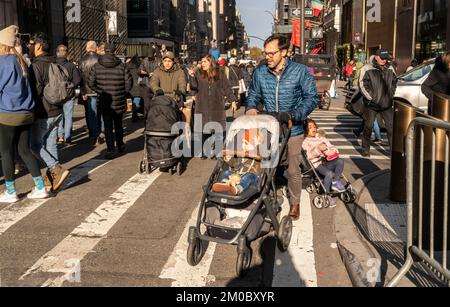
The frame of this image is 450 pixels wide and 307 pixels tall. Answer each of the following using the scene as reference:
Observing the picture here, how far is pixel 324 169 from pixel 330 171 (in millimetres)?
83

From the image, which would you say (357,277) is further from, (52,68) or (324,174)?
(52,68)

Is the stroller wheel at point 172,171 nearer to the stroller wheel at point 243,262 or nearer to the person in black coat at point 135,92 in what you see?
the stroller wheel at point 243,262

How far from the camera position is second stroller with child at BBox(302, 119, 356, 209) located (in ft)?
22.1

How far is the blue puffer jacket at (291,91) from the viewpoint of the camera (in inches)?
225

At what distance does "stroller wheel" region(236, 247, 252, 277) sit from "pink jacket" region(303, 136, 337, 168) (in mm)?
2783

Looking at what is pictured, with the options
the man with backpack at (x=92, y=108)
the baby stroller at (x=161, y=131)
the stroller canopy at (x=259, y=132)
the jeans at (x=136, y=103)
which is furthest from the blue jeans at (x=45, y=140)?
the jeans at (x=136, y=103)

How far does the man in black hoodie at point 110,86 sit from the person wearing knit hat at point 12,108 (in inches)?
115

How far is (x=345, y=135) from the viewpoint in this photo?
13.6m

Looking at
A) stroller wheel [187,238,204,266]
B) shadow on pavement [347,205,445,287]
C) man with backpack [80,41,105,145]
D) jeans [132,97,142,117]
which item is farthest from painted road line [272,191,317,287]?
jeans [132,97,142,117]

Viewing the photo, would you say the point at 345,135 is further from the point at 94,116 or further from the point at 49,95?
the point at 49,95

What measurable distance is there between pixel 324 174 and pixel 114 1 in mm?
70782

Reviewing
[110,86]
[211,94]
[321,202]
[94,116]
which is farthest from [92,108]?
[321,202]
